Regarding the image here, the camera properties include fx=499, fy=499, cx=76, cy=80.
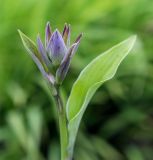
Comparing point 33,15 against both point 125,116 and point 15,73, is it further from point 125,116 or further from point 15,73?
point 125,116

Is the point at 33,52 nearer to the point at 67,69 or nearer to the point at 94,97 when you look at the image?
the point at 67,69

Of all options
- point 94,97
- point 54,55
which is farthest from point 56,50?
point 94,97

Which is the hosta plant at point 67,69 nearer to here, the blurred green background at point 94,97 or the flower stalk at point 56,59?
the flower stalk at point 56,59

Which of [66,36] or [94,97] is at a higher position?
[66,36]

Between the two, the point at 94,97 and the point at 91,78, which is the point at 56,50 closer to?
the point at 91,78

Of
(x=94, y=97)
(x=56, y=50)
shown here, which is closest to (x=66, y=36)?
(x=56, y=50)

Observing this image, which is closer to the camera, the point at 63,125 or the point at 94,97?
the point at 63,125

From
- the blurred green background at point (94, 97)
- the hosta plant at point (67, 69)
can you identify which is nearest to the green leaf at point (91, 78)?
the hosta plant at point (67, 69)

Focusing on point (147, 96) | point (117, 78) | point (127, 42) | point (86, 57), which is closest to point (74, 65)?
point (86, 57)
